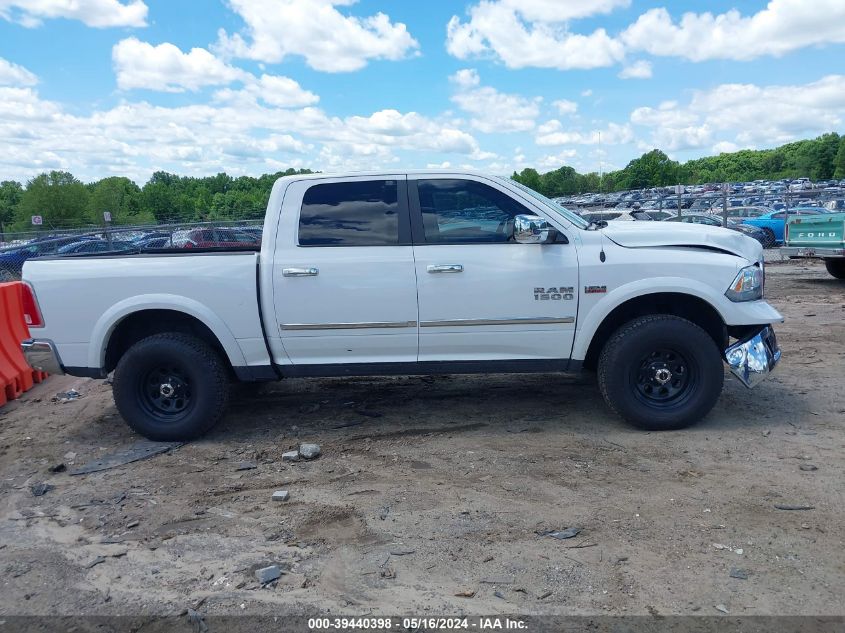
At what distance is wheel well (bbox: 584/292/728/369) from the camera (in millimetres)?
5547

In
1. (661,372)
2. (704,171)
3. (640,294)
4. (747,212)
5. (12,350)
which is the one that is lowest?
(661,372)

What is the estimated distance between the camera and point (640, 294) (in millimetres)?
5344

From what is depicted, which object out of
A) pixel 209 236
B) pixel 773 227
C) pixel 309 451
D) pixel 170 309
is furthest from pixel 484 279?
pixel 773 227

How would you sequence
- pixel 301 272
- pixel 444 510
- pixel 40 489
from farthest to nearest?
1. pixel 301 272
2. pixel 40 489
3. pixel 444 510

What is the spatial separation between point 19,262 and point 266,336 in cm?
1290

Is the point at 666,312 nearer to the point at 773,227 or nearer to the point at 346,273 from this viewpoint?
the point at 346,273

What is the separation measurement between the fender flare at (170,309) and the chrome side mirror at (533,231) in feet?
7.71

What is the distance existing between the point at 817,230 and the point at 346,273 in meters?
11.6

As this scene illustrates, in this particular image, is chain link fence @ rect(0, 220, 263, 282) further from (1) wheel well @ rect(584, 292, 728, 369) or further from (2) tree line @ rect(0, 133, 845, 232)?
(1) wheel well @ rect(584, 292, 728, 369)

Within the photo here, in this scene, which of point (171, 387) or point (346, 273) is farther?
point (171, 387)

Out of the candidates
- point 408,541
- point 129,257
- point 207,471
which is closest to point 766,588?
point 408,541

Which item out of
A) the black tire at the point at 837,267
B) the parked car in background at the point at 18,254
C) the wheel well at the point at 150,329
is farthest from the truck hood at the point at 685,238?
the parked car in background at the point at 18,254

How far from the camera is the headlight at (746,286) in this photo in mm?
5324

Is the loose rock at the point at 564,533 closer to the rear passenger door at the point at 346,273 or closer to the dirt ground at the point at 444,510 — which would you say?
the dirt ground at the point at 444,510
